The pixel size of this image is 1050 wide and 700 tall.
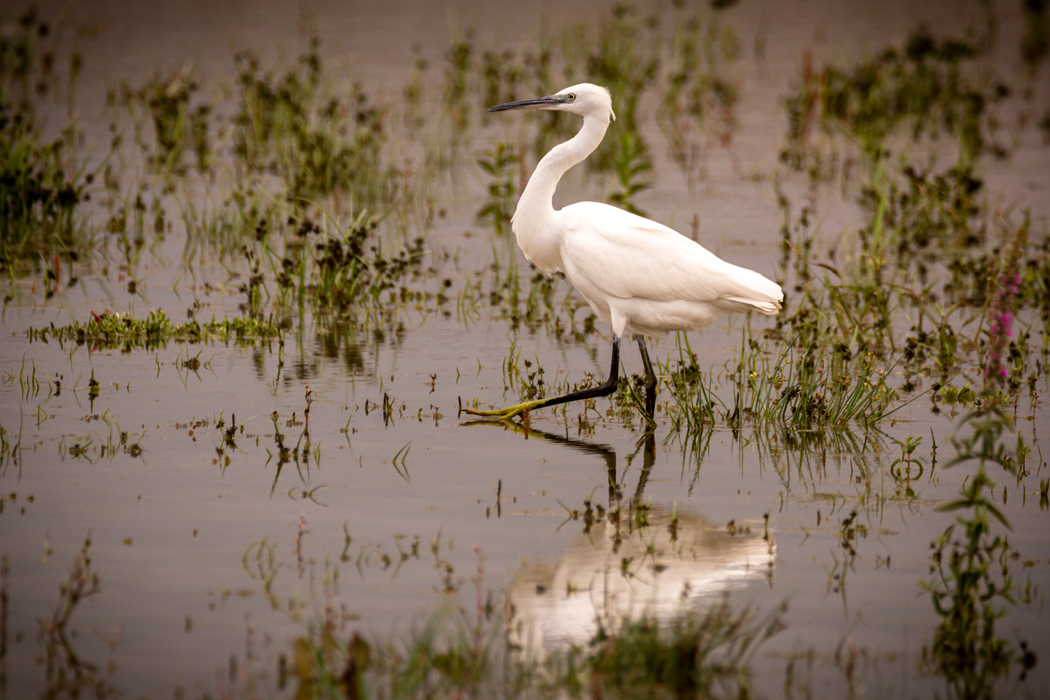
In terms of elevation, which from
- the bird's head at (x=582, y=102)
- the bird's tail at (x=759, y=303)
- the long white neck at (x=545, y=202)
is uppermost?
the bird's head at (x=582, y=102)

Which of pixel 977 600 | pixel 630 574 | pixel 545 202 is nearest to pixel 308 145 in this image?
pixel 545 202

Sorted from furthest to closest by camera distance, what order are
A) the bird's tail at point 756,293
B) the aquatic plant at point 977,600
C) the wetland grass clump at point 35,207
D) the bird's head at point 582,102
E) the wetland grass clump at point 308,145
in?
the wetland grass clump at point 308,145, the wetland grass clump at point 35,207, the bird's head at point 582,102, the bird's tail at point 756,293, the aquatic plant at point 977,600

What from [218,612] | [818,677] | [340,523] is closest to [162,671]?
[218,612]

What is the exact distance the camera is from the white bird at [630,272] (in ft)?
22.3

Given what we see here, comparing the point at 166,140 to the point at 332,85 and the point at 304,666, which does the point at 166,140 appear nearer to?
the point at 332,85

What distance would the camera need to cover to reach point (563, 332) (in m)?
8.72

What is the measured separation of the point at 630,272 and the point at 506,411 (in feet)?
3.26

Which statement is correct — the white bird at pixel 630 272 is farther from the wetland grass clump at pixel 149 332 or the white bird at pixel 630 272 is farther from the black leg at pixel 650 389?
the wetland grass clump at pixel 149 332

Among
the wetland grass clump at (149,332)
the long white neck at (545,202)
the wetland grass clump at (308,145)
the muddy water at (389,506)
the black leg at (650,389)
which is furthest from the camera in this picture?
the wetland grass clump at (308,145)

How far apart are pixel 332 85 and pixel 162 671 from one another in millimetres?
12198

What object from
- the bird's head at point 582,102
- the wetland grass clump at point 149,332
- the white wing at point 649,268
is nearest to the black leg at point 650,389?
the white wing at point 649,268

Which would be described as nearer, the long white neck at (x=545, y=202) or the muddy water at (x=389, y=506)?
the muddy water at (x=389, y=506)

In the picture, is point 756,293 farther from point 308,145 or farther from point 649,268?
point 308,145

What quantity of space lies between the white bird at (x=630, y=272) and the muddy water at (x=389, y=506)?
613 millimetres
